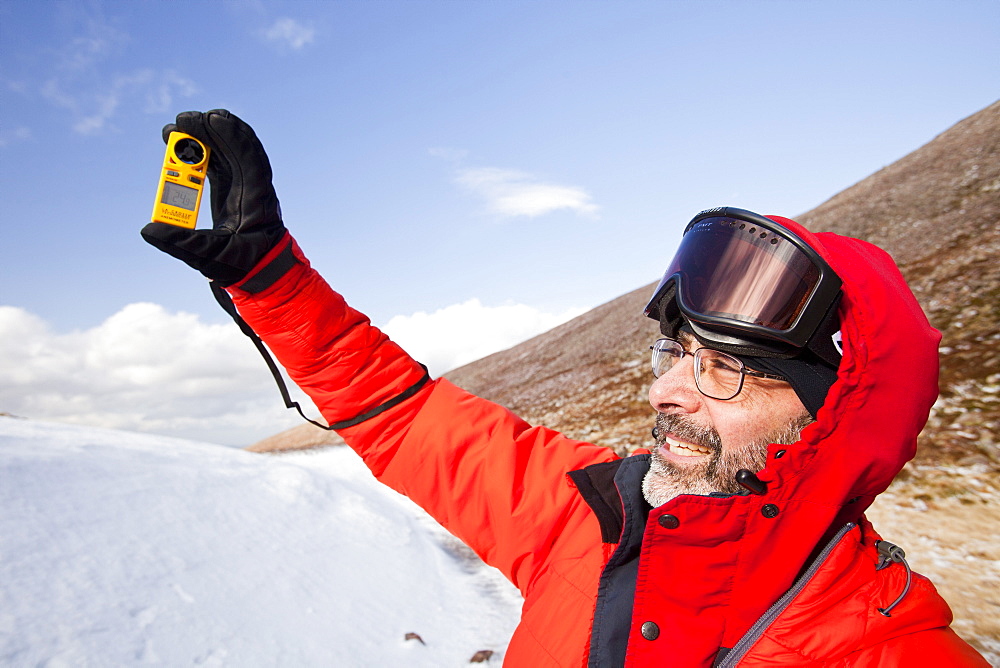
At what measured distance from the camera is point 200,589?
3.62 meters

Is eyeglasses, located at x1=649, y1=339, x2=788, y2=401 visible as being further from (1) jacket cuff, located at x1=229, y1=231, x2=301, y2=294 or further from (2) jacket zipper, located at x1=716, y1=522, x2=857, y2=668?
(1) jacket cuff, located at x1=229, y1=231, x2=301, y2=294

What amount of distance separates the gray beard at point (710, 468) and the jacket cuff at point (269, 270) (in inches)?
74.8

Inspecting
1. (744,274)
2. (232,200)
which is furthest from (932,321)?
(232,200)

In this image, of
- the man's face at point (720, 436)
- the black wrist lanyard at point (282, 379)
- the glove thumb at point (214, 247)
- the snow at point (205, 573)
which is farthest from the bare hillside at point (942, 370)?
the glove thumb at point (214, 247)

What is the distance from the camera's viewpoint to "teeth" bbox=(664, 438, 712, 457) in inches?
84.5

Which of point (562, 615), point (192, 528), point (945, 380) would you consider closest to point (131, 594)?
point (192, 528)

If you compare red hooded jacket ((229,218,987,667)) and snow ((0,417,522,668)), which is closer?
red hooded jacket ((229,218,987,667))

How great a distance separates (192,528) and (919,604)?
4.56m

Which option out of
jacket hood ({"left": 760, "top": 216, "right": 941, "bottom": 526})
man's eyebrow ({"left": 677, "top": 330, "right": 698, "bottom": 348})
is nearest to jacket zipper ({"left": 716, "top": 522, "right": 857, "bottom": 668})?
jacket hood ({"left": 760, "top": 216, "right": 941, "bottom": 526})

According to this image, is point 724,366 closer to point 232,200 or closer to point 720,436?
point 720,436

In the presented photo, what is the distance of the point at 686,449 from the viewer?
2205 mm

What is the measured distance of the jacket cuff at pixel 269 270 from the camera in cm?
255

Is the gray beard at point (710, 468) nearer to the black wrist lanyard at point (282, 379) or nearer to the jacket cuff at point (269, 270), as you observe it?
the black wrist lanyard at point (282, 379)

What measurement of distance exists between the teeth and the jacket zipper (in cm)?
50
